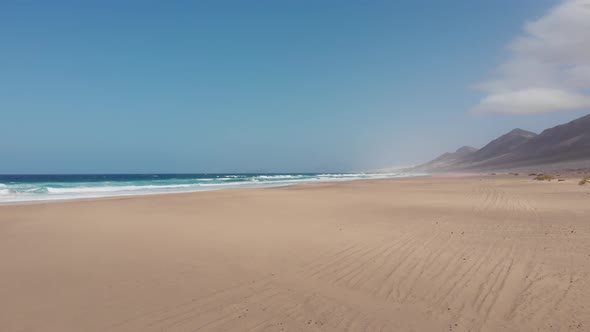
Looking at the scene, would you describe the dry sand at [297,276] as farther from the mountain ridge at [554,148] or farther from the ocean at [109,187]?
the mountain ridge at [554,148]

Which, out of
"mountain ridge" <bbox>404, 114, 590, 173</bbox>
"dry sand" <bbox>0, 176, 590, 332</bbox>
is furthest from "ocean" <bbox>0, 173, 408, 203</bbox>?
"mountain ridge" <bbox>404, 114, 590, 173</bbox>

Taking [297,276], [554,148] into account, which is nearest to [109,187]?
[297,276]

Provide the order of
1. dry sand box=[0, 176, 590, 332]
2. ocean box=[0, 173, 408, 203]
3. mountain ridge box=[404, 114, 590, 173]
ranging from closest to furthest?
dry sand box=[0, 176, 590, 332] → ocean box=[0, 173, 408, 203] → mountain ridge box=[404, 114, 590, 173]

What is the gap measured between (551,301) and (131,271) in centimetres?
657

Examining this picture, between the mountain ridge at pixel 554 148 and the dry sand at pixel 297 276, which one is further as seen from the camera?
the mountain ridge at pixel 554 148

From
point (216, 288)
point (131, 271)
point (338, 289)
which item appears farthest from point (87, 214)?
point (338, 289)

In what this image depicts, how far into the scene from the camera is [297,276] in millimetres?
6051

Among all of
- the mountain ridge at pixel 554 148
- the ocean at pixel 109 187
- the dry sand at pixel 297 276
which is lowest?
the dry sand at pixel 297 276

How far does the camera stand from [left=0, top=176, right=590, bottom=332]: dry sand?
4383mm

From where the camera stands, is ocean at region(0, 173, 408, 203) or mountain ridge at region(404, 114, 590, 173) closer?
ocean at region(0, 173, 408, 203)

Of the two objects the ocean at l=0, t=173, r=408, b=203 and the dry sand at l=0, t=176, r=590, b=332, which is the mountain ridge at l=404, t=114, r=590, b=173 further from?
the dry sand at l=0, t=176, r=590, b=332

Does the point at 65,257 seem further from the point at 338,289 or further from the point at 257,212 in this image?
the point at 257,212

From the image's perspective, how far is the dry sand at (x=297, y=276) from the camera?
4383 mm

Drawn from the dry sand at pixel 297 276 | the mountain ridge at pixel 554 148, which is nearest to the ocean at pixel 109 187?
the dry sand at pixel 297 276
